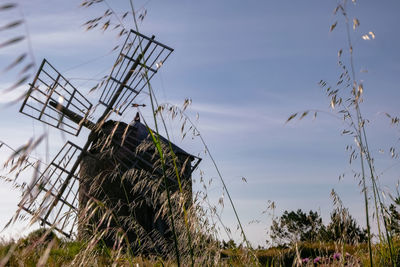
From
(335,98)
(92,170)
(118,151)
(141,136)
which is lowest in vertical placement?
(335,98)

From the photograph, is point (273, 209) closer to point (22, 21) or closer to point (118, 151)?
point (22, 21)

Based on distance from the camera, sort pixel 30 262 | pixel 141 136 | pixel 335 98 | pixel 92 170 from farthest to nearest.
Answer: pixel 141 136 < pixel 92 170 < pixel 30 262 < pixel 335 98

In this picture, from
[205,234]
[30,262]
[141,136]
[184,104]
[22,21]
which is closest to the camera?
[22,21]

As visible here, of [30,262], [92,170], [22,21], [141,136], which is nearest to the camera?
[22,21]

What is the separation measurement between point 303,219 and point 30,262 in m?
14.3

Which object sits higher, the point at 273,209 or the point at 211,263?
the point at 273,209

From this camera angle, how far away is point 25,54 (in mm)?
1287

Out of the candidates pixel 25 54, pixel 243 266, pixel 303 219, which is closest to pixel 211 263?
pixel 243 266

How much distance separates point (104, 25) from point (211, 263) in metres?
1.87

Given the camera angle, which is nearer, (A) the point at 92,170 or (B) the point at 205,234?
(B) the point at 205,234

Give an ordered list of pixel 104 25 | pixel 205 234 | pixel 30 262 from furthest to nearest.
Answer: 1. pixel 30 262
2. pixel 205 234
3. pixel 104 25

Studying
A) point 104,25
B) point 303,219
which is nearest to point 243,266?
point 104,25

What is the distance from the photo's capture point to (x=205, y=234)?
324 cm

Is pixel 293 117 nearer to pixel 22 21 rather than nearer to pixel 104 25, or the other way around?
pixel 104 25
